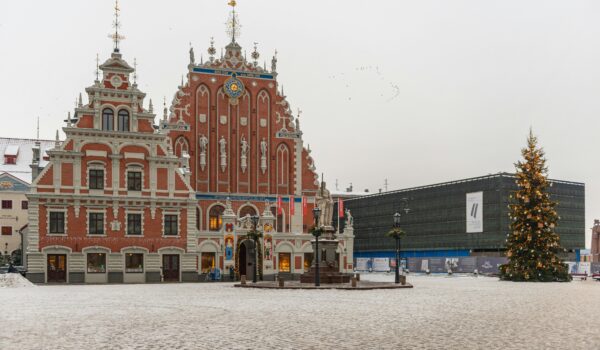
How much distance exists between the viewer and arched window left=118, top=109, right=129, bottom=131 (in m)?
55.6

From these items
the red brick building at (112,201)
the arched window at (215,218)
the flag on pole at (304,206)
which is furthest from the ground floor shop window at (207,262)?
the flag on pole at (304,206)

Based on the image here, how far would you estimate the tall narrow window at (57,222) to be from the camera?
5309cm

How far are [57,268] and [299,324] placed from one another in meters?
38.5

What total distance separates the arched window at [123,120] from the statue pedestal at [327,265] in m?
18.8

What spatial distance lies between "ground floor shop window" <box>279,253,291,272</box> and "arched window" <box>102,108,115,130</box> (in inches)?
725

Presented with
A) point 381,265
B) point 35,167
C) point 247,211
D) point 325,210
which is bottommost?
point 381,265

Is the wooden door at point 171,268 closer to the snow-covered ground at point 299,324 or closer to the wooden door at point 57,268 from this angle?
the wooden door at point 57,268

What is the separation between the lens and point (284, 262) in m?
62.5

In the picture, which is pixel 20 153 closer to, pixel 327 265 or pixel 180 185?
pixel 180 185

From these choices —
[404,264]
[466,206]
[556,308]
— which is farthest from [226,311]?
[466,206]

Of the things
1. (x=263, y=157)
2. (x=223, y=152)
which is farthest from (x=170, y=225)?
(x=263, y=157)

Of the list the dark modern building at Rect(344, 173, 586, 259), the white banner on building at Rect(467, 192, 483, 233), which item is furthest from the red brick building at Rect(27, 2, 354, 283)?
the white banner on building at Rect(467, 192, 483, 233)

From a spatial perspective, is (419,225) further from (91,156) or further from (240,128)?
(91,156)

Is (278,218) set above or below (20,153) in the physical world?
below
